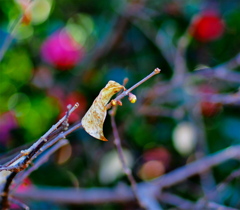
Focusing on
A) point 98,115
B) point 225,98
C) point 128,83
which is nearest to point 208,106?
point 128,83

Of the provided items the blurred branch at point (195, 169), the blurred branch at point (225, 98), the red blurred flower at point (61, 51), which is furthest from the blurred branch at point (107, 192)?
the red blurred flower at point (61, 51)

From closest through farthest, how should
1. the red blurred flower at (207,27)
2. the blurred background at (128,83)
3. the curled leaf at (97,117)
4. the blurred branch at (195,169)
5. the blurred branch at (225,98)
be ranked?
the curled leaf at (97,117), the blurred branch at (225,98), the blurred branch at (195,169), the blurred background at (128,83), the red blurred flower at (207,27)

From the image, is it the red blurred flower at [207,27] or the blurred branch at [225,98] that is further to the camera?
the red blurred flower at [207,27]

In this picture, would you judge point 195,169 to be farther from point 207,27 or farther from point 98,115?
point 98,115

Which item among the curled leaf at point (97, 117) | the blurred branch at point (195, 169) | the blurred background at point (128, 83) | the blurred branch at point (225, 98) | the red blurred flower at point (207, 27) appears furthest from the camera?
the red blurred flower at point (207, 27)

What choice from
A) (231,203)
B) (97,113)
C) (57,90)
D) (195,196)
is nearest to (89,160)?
(57,90)

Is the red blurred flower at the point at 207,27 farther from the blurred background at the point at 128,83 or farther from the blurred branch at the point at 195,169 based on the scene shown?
the blurred branch at the point at 195,169

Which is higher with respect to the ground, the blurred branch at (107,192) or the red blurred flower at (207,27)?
the red blurred flower at (207,27)

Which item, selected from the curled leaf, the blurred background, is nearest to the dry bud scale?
the curled leaf
